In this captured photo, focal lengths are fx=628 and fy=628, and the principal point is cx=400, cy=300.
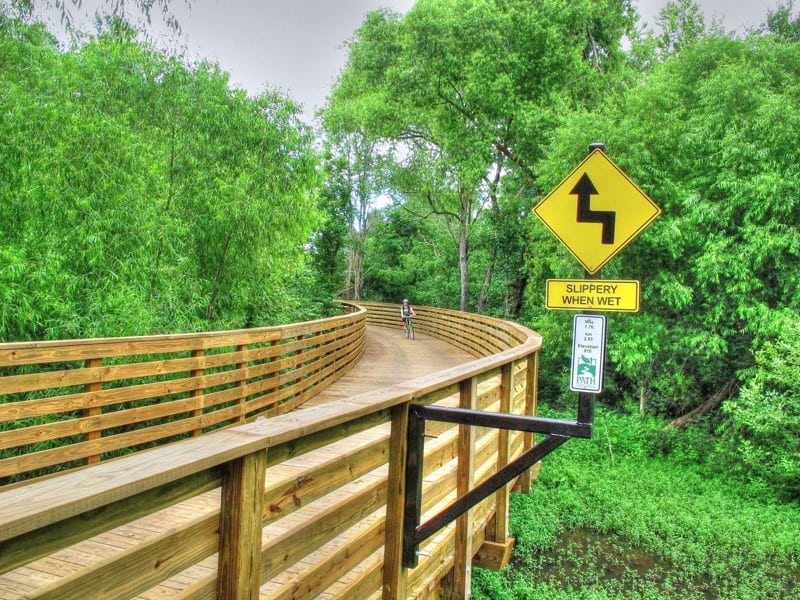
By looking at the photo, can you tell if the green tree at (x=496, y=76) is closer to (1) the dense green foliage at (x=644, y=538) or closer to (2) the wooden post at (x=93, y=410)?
(1) the dense green foliage at (x=644, y=538)

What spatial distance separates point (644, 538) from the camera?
7141mm

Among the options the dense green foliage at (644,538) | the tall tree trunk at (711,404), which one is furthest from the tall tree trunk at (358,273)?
the dense green foliage at (644,538)

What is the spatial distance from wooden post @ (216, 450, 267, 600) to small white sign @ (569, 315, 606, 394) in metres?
2.07

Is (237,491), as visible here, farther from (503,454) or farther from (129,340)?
(503,454)

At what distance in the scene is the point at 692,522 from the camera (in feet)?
25.0

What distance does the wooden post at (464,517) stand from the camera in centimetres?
400

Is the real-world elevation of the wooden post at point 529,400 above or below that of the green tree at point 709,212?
below

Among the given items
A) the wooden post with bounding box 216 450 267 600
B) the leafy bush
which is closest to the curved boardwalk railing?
the wooden post with bounding box 216 450 267 600

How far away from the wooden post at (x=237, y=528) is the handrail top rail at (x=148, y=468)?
66 millimetres

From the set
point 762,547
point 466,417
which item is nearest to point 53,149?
point 466,417

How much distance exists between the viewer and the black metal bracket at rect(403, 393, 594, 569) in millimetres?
2998

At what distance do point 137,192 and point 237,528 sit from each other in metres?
6.36

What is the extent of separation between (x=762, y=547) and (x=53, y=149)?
8.96 metres

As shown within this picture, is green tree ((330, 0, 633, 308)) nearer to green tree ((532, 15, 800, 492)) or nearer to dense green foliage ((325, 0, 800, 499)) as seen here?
dense green foliage ((325, 0, 800, 499))
